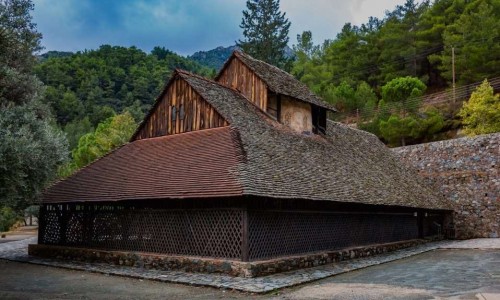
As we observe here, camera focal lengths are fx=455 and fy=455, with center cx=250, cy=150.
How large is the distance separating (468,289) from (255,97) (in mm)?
11466

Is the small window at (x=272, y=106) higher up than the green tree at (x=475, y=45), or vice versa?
the green tree at (x=475, y=45)

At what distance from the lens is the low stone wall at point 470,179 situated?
24.6 metres

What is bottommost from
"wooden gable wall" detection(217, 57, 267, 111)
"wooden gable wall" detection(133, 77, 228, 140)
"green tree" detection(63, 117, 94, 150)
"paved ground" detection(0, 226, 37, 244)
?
"paved ground" detection(0, 226, 37, 244)

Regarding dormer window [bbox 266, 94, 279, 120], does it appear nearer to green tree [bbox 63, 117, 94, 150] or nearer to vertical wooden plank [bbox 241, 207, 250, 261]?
vertical wooden plank [bbox 241, 207, 250, 261]

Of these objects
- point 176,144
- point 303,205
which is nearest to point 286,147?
point 303,205

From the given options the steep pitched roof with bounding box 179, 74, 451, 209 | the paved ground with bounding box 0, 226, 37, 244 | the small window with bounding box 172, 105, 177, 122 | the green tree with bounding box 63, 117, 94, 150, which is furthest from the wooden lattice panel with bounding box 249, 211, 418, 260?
the green tree with bounding box 63, 117, 94, 150

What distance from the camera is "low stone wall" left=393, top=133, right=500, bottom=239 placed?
24.6 m

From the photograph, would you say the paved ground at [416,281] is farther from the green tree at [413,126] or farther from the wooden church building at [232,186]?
the green tree at [413,126]

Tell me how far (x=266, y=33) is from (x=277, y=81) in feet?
113

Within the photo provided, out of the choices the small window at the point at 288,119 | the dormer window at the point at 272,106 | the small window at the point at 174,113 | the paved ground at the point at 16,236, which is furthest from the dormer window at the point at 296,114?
the paved ground at the point at 16,236

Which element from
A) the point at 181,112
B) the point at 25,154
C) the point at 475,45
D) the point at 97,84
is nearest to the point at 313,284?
the point at 25,154

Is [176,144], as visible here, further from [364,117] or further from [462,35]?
[462,35]

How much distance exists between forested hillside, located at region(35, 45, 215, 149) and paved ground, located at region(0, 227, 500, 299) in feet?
190

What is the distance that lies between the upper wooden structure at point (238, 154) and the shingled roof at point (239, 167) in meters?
0.04
